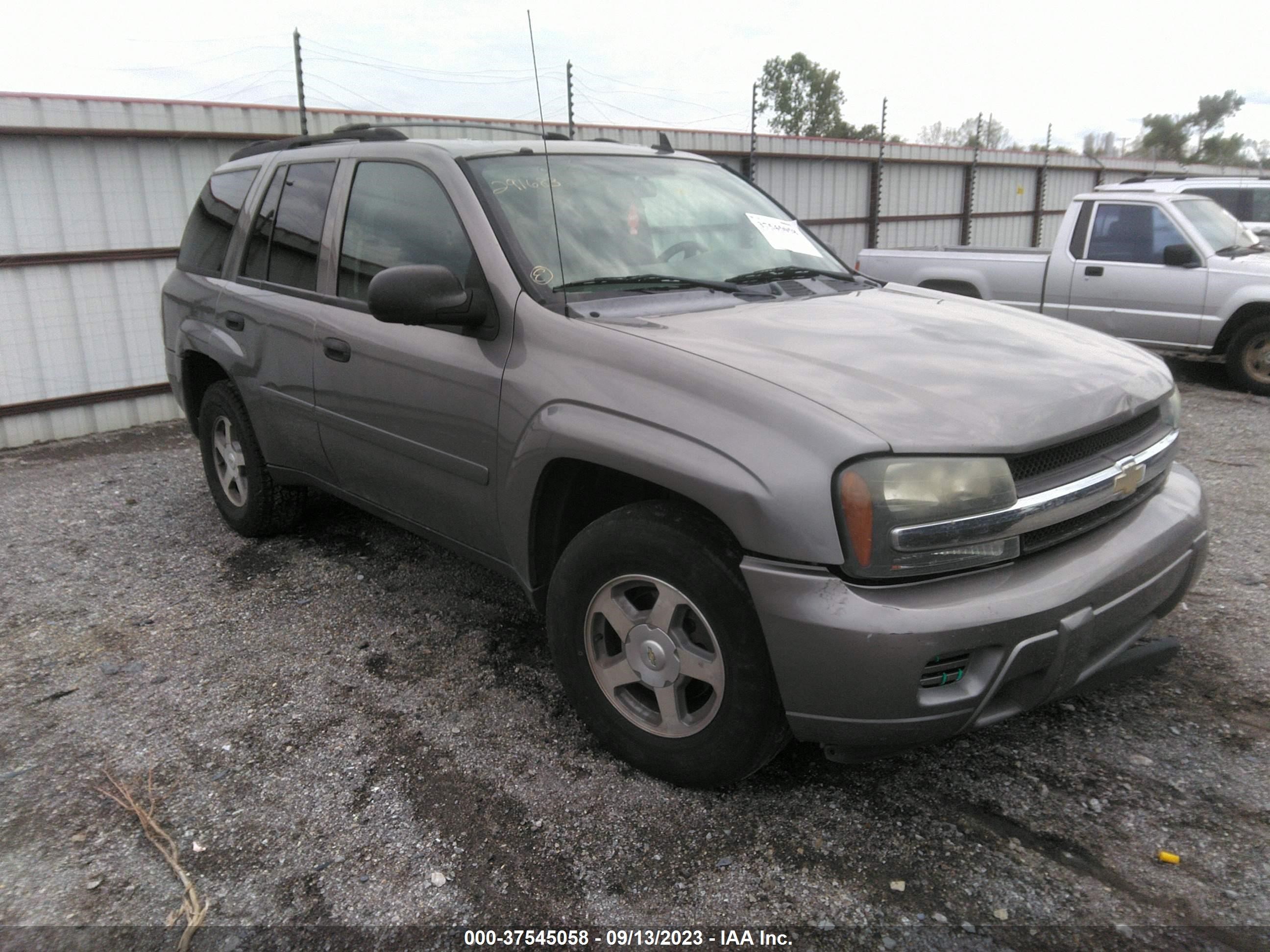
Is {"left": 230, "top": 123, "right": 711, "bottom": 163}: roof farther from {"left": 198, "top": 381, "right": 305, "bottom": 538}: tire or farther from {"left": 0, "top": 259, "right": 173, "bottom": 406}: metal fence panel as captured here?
{"left": 0, "top": 259, "right": 173, "bottom": 406}: metal fence panel

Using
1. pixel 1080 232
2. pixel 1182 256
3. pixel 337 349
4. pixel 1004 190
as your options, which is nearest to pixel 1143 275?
pixel 1182 256

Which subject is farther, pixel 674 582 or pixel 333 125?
pixel 333 125

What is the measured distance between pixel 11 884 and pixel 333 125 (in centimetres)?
765

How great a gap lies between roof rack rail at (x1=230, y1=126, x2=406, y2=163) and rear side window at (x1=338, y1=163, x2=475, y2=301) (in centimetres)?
22

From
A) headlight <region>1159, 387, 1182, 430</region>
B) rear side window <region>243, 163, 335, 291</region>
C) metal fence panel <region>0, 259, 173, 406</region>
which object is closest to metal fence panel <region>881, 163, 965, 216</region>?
metal fence panel <region>0, 259, 173, 406</region>

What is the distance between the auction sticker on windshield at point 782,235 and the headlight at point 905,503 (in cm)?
165

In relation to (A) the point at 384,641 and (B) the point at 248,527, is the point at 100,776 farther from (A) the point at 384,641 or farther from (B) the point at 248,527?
(B) the point at 248,527

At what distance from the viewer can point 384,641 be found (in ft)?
12.1

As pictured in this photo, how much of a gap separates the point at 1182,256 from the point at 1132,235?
20.8 inches

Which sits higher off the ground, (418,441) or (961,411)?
(961,411)

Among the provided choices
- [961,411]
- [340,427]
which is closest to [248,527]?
[340,427]

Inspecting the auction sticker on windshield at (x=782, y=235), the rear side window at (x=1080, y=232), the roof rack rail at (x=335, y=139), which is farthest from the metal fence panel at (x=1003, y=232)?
the roof rack rail at (x=335, y=139)

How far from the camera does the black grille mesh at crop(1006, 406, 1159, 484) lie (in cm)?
229

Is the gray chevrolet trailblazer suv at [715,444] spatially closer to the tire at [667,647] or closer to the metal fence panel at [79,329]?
the tire at [667,647]
